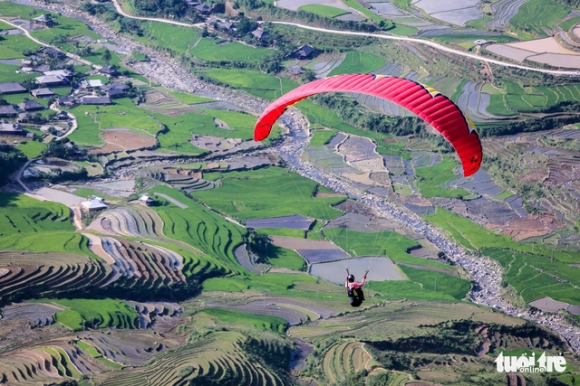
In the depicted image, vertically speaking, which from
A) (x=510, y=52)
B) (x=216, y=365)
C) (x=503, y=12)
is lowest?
(x=216, y=365)

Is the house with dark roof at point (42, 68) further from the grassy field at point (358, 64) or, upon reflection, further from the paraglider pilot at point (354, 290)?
the paraglider pilot at point (354, 290)

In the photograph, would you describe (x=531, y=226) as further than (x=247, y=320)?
Yes

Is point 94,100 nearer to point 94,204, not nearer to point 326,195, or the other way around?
point 94,204

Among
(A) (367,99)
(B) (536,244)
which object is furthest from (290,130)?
(B) (536,244)

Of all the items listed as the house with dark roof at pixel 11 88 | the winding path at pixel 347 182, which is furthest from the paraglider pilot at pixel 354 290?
the house with dark roof at pixel 11 88

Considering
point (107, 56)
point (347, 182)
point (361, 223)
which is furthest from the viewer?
point (107, 56)

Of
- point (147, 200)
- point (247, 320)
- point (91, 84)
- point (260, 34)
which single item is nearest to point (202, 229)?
point (147, 200)

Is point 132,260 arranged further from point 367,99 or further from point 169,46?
point 169,46

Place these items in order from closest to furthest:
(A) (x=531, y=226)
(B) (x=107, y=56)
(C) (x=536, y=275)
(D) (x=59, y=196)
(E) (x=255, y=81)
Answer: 1. (C) (x=536, y=275)
2. (A) (x=531, y=226)
3. (D) (x=59, y=196)
4. (E) (x=255, y=81)
5. (B) (x=107, y=56)
